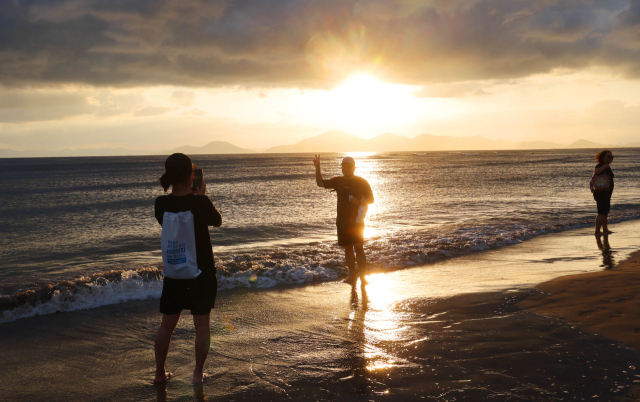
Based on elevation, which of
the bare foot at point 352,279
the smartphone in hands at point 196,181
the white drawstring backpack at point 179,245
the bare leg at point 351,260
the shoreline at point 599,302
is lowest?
the bare foot at point 352,279

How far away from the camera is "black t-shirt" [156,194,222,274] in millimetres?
3166

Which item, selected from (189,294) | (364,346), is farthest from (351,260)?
(189,294)

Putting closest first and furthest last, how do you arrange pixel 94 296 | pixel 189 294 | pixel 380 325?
pixel 189 294, pixel 380 325, pixel 94 296

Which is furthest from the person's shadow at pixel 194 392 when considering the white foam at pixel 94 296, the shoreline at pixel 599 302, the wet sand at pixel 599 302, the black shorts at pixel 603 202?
the black shorts at pixel 603 202

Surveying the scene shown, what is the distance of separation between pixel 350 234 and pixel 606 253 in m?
5.85

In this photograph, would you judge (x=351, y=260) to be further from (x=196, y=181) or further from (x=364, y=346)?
(x=196, y=181)

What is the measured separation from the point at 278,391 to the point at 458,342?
195 centimetres

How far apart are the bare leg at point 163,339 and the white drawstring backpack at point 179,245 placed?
1.48 feet

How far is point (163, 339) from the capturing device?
3.40 metres

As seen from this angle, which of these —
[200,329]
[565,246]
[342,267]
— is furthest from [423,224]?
[200,329]

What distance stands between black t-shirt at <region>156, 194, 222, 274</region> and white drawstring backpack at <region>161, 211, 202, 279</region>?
1.7 inches

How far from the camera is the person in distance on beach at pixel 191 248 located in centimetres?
317

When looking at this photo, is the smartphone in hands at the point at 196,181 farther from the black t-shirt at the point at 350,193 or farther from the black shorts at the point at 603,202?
Result: the black shorts at the point at 603,202

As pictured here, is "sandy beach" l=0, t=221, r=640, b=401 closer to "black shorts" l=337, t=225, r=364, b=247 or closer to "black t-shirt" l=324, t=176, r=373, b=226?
"black shorts" l=337, t=225, r=364, b=247
